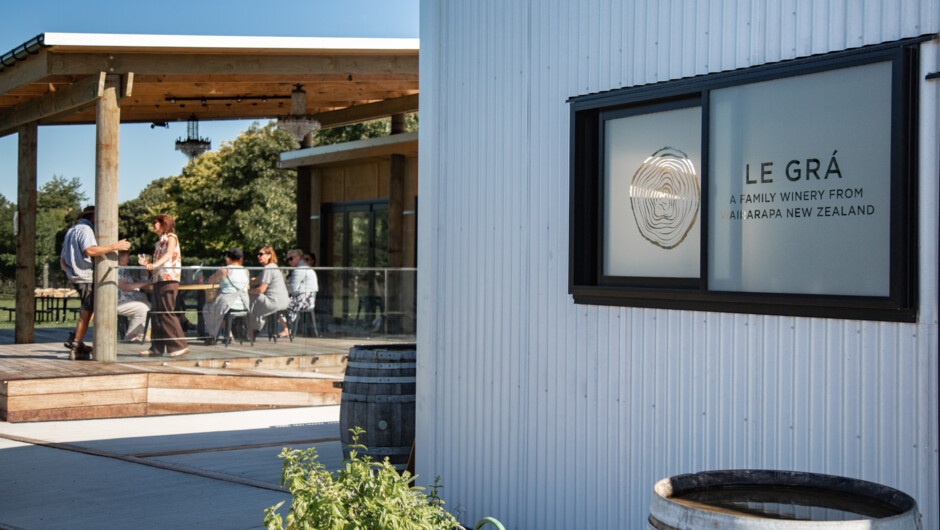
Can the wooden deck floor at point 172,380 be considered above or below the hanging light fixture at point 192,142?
below

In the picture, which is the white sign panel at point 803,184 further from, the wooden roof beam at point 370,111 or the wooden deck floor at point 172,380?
the wooden roof beam at point 370,111

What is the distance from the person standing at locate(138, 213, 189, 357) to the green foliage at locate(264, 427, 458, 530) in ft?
27.3

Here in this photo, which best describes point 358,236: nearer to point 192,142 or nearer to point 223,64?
point 192,142

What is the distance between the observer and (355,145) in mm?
17484

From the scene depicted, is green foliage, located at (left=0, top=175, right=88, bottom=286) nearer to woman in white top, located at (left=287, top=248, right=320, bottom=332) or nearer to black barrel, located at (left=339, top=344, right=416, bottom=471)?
woman in white top, located at (left=287, top=248, right=320, bottom=332)

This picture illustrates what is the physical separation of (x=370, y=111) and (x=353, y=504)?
15.2m

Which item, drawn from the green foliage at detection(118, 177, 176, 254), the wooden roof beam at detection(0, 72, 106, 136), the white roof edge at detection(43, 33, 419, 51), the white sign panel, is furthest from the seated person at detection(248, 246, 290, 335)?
the green foliage at detection(118, 177, 176, 254)

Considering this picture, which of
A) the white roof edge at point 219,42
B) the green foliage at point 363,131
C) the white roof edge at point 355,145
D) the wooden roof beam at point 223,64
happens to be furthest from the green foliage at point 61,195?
the white roof edge at point 219,42

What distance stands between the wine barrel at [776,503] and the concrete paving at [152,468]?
11.5ft

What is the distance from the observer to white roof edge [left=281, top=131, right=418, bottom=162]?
1619 cm

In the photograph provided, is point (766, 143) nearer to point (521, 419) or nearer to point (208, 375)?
point (521, 419)

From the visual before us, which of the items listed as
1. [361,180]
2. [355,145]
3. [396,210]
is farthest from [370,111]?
[396,210]

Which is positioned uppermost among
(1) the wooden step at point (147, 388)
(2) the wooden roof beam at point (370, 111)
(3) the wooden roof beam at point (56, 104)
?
(2) the wooden roof beam at point (370, 111)

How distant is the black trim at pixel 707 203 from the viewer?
11.0ft
